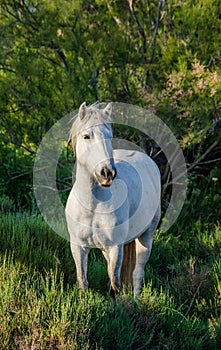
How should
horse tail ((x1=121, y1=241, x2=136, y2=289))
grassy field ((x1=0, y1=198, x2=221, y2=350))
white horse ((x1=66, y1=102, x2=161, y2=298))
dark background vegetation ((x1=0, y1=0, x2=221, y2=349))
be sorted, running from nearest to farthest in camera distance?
1. grassy field ((x1=0, y1=198, x2=221, y2=350))
2. white horse ((x1=66, y1=102, x2=161, y2=298))
3. horse tail ((x1=121, y1=241, x2=136, y2=289))
4. dark background vegetation ((x1=0, y1=0, x2=221, y2=349))

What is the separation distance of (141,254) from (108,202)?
0.86 metres

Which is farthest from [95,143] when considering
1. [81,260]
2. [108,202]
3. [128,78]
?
[128,78]

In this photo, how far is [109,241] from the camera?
329cm

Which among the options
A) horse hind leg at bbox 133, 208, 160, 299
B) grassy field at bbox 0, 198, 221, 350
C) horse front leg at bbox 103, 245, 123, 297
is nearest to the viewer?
grassy field at bbox 0, 198, 221, 350

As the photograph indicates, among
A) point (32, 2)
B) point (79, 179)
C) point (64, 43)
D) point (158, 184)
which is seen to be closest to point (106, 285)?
point (158, 184)

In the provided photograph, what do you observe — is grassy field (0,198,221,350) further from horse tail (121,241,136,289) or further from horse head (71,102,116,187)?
Result: horse head (71,102,116,187)

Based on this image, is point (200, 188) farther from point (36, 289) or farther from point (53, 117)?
point (36, 289)

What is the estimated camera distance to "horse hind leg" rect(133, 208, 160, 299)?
12.8 feet

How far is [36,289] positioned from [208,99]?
3.45 m

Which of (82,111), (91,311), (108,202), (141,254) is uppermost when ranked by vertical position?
(82,111)

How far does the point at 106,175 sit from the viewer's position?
113 inches

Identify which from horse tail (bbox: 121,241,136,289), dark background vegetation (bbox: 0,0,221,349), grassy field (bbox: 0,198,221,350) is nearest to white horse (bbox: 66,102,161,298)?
horse tail (bbox: 121,241,136,289)

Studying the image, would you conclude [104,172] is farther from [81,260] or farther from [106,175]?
[81,260]

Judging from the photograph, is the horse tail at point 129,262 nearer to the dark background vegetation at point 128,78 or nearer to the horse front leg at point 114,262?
the horse front leg at point 114,262
